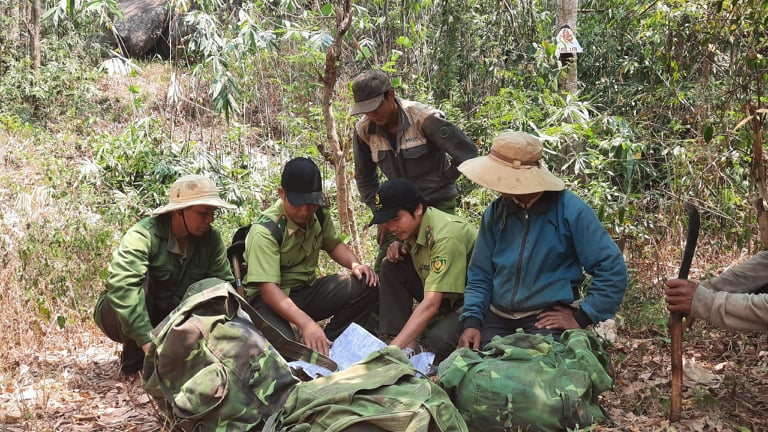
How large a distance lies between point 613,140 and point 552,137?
452mm

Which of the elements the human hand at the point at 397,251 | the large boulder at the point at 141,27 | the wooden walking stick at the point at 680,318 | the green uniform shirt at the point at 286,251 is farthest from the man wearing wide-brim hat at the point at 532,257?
the large boulder at the point at 141,27

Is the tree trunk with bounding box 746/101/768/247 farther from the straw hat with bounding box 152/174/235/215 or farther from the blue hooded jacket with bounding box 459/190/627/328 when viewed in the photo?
the straw hat with bounding box 152/174/235/215

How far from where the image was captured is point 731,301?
2848mm

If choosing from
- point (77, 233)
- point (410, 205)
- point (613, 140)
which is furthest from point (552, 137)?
point (77, 233)

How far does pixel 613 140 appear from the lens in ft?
17.5

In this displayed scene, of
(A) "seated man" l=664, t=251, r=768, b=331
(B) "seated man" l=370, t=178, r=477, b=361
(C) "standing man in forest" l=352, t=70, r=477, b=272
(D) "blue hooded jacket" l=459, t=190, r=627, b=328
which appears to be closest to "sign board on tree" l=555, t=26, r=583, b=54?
(C) "standing man in forest" l=352, t=70, r=477, b=272

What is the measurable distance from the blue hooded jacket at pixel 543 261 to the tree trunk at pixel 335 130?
78.2 inches

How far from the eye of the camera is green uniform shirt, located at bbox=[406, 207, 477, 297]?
12.9 feet

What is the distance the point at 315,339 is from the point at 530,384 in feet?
4.47

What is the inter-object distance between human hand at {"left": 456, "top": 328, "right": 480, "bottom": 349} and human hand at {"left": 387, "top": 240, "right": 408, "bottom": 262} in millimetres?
813

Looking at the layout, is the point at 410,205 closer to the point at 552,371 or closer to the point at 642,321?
the point at 552,371

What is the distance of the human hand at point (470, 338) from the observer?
3.63 metres

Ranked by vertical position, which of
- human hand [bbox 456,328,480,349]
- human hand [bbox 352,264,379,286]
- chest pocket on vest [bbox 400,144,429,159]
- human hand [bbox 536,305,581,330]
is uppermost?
chest pocket on vest [bbox 400,144,429,159]

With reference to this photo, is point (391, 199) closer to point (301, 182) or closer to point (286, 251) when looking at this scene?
point (301, 182)
